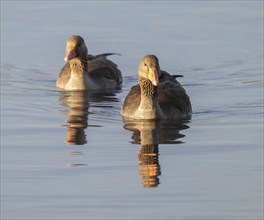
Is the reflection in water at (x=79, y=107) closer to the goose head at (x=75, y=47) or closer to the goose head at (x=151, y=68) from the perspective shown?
the goose head at (x=75, y=47)

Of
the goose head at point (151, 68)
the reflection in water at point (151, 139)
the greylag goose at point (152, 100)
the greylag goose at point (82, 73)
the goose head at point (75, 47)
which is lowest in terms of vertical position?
the reflection in water at point (151, 139)

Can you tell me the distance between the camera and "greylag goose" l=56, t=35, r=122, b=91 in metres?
24.8

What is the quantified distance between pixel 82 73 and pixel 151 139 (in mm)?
6794

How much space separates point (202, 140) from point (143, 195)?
12.6 ft

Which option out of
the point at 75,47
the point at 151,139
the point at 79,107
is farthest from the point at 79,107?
the point at 151,139

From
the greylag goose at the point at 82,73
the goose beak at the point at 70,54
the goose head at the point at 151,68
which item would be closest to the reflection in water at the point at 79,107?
the greylag goose at the point at 82,73

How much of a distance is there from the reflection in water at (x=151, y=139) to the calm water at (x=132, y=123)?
0.07 feet

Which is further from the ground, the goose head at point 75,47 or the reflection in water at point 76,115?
the goose head at point 75,47

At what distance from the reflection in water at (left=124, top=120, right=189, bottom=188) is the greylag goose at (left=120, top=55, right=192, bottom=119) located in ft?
0.77

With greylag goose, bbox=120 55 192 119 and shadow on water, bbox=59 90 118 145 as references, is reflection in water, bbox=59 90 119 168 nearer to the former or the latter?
shadow on water, bbox=59 90 118 145

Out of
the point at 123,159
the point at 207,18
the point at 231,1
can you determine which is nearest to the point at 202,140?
the point at 123,159

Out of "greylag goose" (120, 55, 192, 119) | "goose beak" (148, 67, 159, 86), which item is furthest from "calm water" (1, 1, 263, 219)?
"goose beak" (148, 67, 159, 86)

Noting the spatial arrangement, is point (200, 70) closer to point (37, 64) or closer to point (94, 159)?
point (37, 64)

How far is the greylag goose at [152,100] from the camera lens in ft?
66.6
